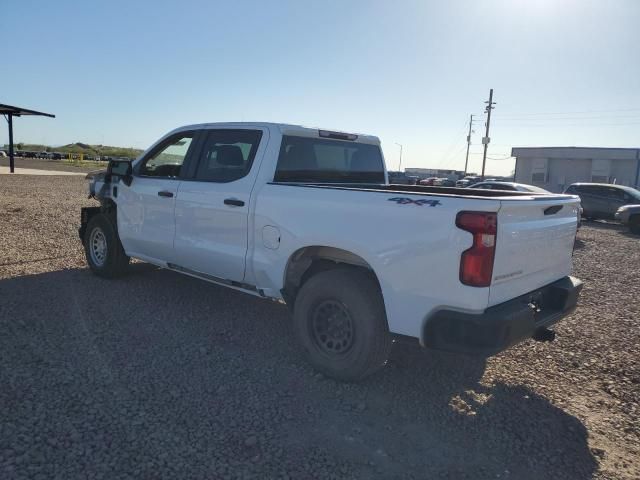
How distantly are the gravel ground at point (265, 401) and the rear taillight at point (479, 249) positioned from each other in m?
1.04

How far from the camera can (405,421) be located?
3.47m

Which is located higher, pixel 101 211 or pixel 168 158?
pixel 168 158

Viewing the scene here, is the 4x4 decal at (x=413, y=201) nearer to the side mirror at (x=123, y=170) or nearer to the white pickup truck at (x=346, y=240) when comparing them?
the white pickup truck at (x=346, y=240)

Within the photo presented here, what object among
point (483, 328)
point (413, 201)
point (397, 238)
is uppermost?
point (413, 201)

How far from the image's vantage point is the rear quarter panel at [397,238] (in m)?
3.22

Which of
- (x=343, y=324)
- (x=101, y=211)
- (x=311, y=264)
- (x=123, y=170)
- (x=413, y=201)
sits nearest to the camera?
(x=413, y=201)

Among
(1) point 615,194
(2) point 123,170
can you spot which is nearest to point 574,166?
(1) point 615,194

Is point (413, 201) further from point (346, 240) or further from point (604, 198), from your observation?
point (604, 198)

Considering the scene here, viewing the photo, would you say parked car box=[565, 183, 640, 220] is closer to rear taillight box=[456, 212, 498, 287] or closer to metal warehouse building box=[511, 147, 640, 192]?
rear taillight box=[456, 212, 498, 287]

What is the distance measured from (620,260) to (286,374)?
9.07 m

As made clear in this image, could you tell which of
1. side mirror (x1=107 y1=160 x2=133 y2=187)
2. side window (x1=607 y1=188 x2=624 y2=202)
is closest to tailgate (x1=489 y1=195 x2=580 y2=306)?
side mirror (x1=107 y1=160 x2=133 y2=187)

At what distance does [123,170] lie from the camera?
597cm

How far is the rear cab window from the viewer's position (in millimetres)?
4809

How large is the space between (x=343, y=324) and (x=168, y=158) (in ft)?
10.1
